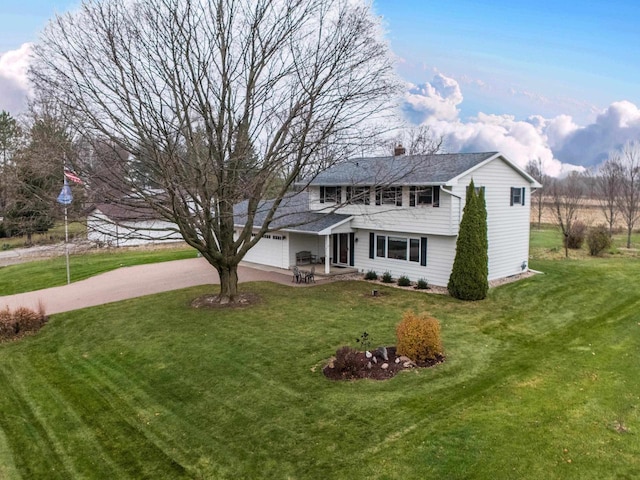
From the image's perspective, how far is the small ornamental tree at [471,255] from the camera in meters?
16.1

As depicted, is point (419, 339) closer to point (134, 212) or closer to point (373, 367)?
point (373, 367)

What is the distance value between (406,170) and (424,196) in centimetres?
167

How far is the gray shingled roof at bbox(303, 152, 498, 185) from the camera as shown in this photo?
17438 millimetres

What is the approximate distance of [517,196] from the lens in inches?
783

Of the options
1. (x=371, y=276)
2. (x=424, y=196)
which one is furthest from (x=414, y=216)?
(x=371, y=276)

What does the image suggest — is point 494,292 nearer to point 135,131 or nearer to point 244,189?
point 244,189

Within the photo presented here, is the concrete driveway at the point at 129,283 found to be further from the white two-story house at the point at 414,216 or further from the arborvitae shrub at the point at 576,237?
the arborvitae shrub at the point at 576,237

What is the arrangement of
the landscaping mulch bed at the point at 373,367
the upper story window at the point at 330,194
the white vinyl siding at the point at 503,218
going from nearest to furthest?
1. the landscaping mulch bed at the point at 373,367
2. the white vinyl siding at the point at 503,218
3. the upper story window at the point at 330,194

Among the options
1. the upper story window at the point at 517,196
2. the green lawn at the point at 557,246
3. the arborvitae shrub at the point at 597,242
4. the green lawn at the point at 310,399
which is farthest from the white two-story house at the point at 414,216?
the arborvitae shrub at the point at 597,242

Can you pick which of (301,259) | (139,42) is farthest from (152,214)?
(301,259)

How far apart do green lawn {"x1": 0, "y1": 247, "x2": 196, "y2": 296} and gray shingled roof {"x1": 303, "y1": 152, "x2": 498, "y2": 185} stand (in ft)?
36.4

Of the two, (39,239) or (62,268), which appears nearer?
(62,268)

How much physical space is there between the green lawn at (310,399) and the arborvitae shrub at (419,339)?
0.45m

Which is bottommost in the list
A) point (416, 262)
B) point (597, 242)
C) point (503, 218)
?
point (416, 262)
